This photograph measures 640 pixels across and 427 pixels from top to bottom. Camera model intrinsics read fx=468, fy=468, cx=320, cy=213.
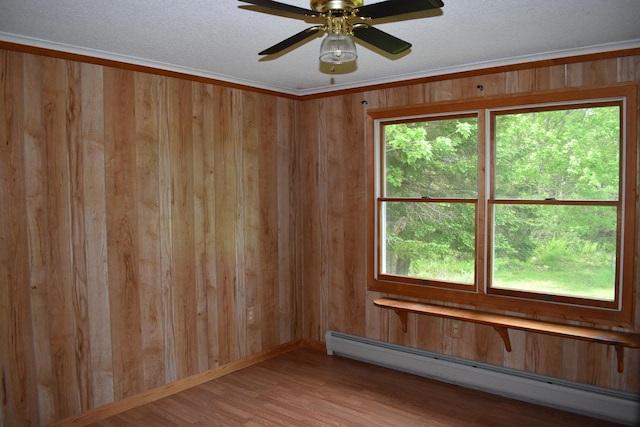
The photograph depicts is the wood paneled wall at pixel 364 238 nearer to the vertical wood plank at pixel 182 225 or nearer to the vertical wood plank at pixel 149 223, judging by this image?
the vertical wood plank at pixel 182 225

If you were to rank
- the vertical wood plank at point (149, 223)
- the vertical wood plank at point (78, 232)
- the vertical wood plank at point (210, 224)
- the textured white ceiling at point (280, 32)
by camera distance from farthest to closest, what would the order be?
the vertical wood plank at point (210, 224) → the vertical wood plank at point (149, 223) → the vertical wood plank at point (78, 232) → the textured white ceiling at point (280, 32)

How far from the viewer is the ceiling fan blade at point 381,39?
74.8 inches

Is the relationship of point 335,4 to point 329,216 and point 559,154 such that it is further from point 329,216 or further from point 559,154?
point 329,216

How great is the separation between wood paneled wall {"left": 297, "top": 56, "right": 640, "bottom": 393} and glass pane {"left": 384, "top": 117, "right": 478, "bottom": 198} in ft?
0.72

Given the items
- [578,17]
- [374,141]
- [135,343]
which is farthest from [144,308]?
[578,17]

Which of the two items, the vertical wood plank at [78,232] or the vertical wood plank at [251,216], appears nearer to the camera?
the vertical wood plank at [78,232]

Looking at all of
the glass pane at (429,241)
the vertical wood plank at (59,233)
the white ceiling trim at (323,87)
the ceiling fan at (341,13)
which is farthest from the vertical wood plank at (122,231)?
the glass pane at (429,241)

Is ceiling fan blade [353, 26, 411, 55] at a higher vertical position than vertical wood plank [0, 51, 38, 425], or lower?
higher

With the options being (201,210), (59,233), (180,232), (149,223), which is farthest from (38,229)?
(201,210)

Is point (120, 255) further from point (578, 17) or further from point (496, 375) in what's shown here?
point (578, 17)

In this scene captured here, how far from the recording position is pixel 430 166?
3887mm

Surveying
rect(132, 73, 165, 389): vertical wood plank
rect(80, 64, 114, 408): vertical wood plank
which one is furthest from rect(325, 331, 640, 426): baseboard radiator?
rect(80, 64, 114, 408): vertical wood plank

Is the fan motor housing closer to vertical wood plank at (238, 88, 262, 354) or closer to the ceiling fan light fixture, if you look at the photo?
the ceiling fan light fixture

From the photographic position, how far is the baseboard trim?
3137mm
